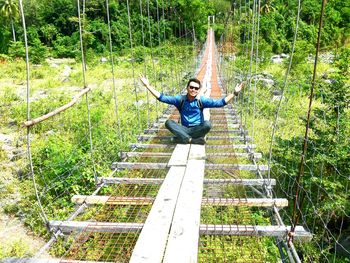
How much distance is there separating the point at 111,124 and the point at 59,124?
0.83 meters

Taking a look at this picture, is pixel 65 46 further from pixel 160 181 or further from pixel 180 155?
pixel 160 181

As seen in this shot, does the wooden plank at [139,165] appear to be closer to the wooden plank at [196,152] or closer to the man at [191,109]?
the wooden plank at [196,152]

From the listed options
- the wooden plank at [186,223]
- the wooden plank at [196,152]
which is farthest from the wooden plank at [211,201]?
the wooden plank at [196,152]

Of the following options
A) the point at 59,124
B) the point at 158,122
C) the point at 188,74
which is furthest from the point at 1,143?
the point at 188,74

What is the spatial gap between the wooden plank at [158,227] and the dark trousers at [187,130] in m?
1.00

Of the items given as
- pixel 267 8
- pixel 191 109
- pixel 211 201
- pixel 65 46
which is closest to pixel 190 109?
pixel 191 109

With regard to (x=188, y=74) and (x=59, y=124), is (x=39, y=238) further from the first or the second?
(x=188, y=74)

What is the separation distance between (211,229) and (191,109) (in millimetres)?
1704

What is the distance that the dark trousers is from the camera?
3.20 m

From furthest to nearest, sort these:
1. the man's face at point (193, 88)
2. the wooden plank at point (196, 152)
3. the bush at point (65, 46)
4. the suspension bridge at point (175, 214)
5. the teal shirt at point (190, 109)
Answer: the bush at point (65, 46) → the teal shirt at point (190, 109) → the man's face at point (193, 88) → the wooden plank at point (196, 152) → the suspension bridge at point (175, 214)

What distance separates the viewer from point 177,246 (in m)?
1.45

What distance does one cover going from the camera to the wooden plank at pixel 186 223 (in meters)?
1.40

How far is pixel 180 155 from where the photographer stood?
9.07 feet

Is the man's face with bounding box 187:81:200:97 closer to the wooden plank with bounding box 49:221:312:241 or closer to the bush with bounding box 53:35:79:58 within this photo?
the wooden plank with bounding box 49:221:312:241
